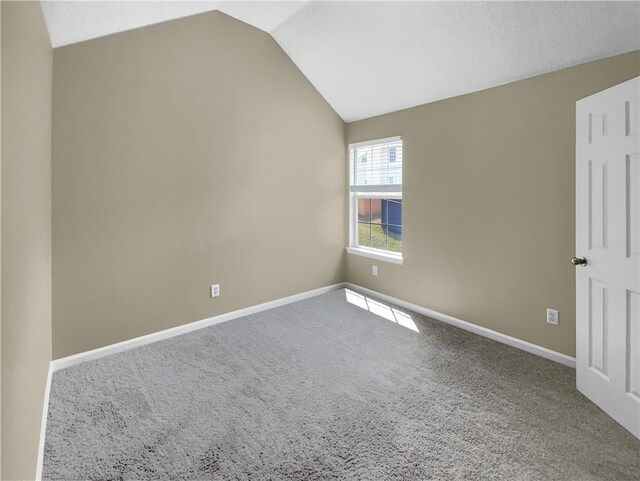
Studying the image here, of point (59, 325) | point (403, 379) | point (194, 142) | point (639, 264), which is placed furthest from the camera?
point (194, 142)

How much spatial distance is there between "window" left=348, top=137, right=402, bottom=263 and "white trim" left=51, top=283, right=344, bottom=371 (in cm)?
92

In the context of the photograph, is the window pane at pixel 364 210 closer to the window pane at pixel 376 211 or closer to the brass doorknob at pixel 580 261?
the window pane at pixel 376 211

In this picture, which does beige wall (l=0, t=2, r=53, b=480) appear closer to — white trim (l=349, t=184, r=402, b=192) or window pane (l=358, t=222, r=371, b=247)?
white trim (l=349, t=184, r=402, b=192)

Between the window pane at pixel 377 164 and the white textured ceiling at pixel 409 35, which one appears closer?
the white textured ceiling at pixel 409 35

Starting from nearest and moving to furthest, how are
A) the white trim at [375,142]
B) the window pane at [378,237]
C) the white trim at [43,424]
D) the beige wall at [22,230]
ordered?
the beige wall at [22,230]
the white trim at [43,424]
the white trim at [375,142]
the window pane at [378,237]

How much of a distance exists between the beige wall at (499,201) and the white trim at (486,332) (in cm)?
5

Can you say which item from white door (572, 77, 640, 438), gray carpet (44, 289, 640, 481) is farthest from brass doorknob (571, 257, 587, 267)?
gray carpet (44, 289, 640, 481)

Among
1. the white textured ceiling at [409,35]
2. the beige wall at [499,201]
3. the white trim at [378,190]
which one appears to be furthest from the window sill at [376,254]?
the white textured ceiling at [409,35]

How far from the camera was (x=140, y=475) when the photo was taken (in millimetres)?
1633

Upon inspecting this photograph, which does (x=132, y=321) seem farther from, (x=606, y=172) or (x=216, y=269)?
(x=606, y=172)

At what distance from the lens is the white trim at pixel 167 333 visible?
2.66 meters

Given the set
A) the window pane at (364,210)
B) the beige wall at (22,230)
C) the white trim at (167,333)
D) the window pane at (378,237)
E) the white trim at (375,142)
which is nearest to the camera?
the beige wall at (22,230)

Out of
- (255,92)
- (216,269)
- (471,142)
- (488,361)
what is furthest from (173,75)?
(488,361)

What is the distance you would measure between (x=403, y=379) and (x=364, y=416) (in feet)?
1.67
